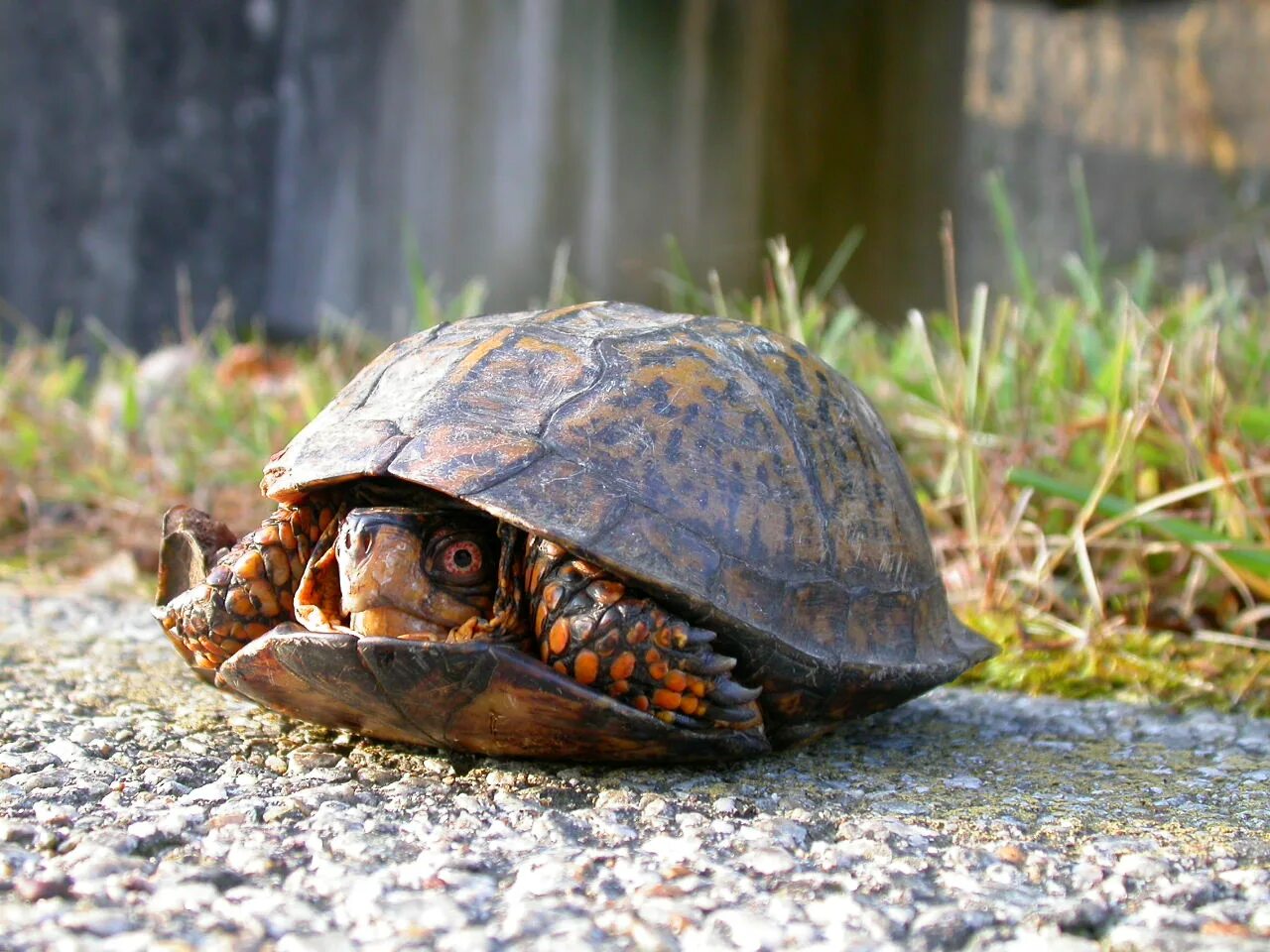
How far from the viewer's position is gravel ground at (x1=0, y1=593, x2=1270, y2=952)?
1112 mm

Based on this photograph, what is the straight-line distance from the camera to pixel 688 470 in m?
1.57

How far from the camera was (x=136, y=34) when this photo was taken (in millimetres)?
5203

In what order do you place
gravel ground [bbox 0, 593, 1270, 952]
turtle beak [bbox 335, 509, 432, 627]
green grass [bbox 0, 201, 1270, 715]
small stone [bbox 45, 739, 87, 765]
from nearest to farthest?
gravel ground [bbox 0, 593, 1270, 952] → turtle beak [bbox 335, 509, 432, 627] → small stone [bbox 45, 739, 87, 765] → green grass [bbox 0, 201, 1270, 715]

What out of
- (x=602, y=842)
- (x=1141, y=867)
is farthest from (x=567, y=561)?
(x=1141, y=867)

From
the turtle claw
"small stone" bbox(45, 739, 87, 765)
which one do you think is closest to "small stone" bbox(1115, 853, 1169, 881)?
the turtle claw

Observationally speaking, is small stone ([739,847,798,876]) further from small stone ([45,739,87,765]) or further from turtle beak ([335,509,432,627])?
small stone ([45,739,87,765])

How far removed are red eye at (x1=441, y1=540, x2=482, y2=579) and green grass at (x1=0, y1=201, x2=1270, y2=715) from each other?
4.00 feet

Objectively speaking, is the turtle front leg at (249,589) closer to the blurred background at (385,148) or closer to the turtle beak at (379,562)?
A: the turtle beak at (379,562)

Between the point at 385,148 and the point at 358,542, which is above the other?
the point at 385,148

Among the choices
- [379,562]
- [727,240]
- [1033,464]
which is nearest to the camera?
[379,562]

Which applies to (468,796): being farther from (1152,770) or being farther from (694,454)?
(1152,770)

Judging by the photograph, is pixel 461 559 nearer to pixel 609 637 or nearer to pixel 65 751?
pixel 609 637

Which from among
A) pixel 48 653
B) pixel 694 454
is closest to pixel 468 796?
pixel 694 454

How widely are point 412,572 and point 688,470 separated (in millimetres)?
352
